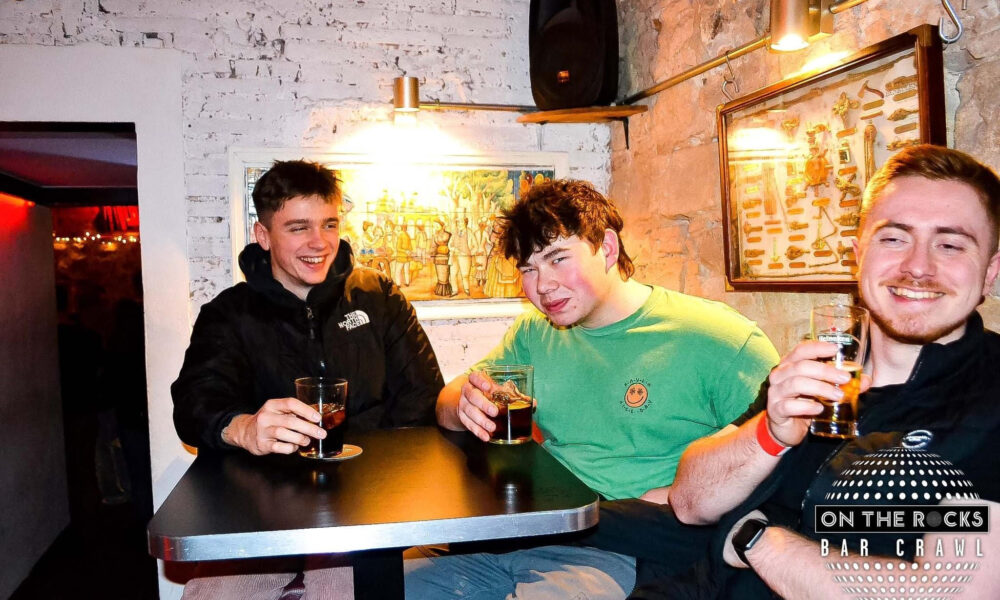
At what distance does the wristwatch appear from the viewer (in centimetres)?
133

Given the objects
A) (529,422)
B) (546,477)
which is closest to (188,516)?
(546,477)

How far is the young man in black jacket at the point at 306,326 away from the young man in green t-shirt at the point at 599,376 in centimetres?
51

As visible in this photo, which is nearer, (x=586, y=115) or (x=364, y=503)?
(x=364, y=503)

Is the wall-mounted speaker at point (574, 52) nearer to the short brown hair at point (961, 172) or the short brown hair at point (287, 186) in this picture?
the short brown hair at point (287, 186)

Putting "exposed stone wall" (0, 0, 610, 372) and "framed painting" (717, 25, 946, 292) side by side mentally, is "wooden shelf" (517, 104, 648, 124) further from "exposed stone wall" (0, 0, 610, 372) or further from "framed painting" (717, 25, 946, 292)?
"framed painting" (717, 25, 946, 292)

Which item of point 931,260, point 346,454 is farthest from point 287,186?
point 931,260

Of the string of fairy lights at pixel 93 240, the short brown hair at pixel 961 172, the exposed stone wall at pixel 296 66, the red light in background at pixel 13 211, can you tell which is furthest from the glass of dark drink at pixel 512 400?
the string of fairy lights at pixel 93 240

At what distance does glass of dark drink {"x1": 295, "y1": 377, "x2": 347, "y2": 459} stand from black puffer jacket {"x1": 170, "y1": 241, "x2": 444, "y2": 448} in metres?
0.69

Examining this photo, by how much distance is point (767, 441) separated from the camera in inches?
53.2

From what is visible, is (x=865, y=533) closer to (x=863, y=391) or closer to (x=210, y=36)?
(x=863, y=391)

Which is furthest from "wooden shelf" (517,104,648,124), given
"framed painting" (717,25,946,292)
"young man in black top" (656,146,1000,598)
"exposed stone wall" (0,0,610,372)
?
"young man in black top" (656,146,1000,598)

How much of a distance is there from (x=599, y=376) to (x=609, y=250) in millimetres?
365

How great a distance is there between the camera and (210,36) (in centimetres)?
321

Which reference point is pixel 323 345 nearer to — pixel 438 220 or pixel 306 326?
pixel 306 326
